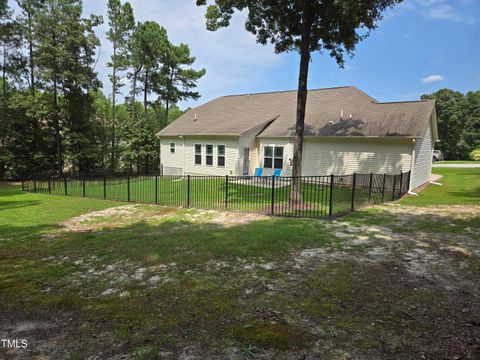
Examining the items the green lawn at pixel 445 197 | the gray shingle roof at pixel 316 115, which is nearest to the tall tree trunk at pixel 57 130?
the gray shingle roof at pixel 316 115

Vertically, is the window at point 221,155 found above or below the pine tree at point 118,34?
below

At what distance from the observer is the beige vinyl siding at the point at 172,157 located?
2244 centimetres

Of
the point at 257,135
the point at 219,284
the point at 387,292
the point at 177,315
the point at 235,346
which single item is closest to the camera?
the point at 235,346

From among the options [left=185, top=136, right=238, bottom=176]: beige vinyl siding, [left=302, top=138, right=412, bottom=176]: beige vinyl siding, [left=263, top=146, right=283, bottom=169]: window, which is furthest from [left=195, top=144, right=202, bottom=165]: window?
[left=302, top=138, right=412, bottom=176]: beige vinyl siding

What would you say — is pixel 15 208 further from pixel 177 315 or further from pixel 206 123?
pixel 206 123

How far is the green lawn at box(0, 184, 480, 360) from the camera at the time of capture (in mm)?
2705

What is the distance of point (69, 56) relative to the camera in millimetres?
21547

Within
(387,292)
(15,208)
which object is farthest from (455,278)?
(15,208)

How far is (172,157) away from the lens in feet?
75.8

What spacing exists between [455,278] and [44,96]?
88.2ft

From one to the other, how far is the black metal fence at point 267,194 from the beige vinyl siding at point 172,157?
3.85 meters

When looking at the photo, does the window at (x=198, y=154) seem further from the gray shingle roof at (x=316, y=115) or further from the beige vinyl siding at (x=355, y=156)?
the beige vinyl siding at (x=355, y=156)

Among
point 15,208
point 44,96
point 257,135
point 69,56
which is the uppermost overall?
point 69,56

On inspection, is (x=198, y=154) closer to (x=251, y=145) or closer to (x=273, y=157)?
(x=251, y=145)
